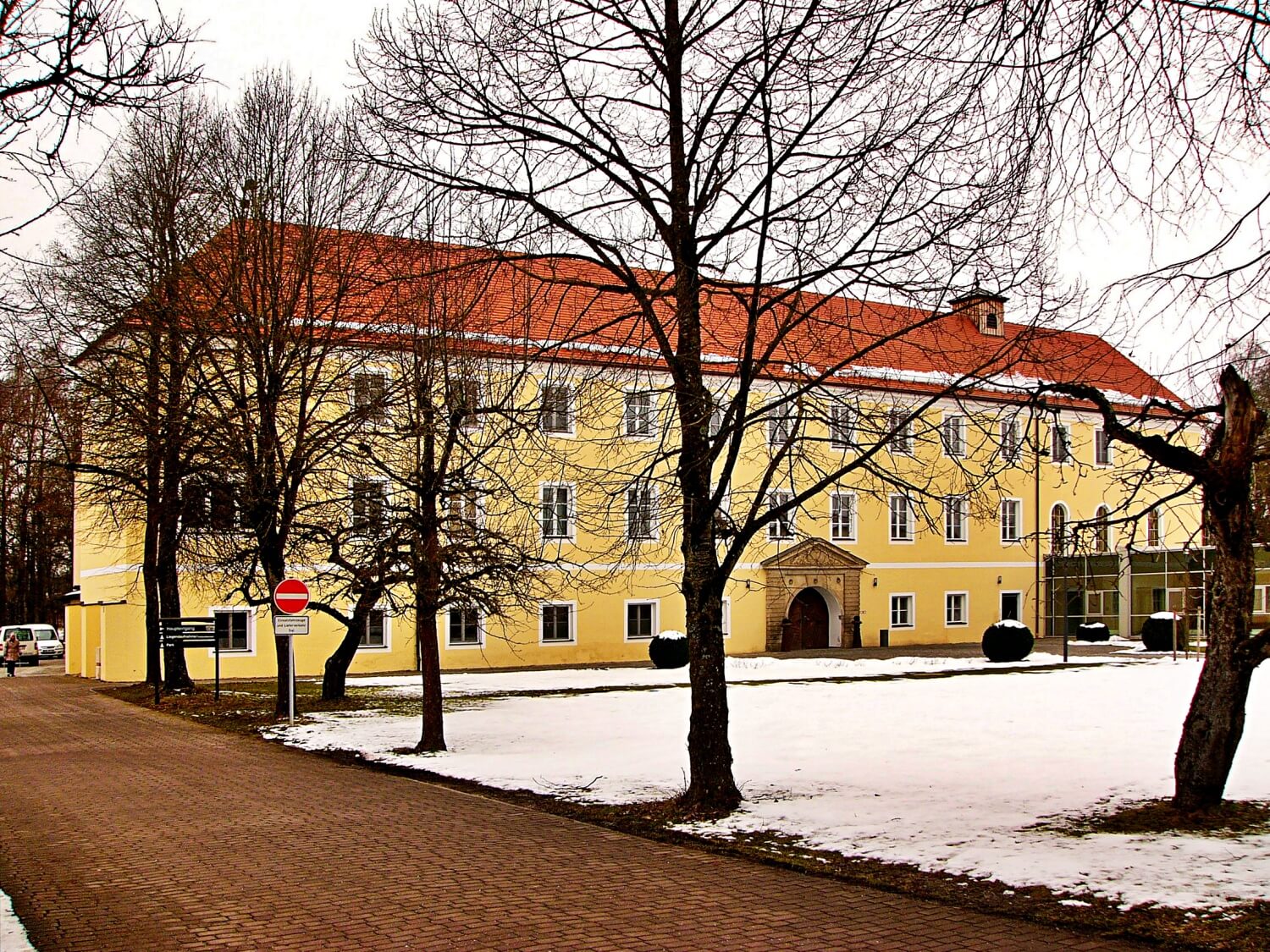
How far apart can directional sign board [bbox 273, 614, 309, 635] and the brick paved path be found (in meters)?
6.57

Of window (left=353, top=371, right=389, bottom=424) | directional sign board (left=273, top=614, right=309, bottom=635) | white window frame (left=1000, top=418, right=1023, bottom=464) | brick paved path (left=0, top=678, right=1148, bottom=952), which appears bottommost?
brick paved path (left=0, top=678, right=1148, bottom=952)

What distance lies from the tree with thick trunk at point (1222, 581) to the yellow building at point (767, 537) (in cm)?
82

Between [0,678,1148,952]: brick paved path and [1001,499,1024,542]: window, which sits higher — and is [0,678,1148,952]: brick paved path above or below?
below

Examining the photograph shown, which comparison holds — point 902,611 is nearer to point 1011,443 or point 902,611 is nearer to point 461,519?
point 461,519

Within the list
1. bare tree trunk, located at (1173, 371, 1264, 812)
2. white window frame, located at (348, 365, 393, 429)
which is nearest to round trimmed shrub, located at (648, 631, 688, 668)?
white window frame, located at (348, 365, 393, 429)

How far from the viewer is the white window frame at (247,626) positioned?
36.1 meters

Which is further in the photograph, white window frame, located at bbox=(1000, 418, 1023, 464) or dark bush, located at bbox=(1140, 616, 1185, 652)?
dark bush, located at bbox=(1140, 616, 1185, 652)

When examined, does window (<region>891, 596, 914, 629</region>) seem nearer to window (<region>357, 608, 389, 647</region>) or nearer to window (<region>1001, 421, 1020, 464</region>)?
window (<region>357, 608, 389, 647</region>)

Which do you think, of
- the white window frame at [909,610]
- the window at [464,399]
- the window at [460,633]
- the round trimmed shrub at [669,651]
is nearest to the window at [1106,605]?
the white window frame at [909,610]

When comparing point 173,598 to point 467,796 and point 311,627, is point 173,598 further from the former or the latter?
point 467,796

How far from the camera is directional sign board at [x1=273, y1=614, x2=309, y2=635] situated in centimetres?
2111

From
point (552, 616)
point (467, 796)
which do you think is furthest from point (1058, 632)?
point (467, 796)

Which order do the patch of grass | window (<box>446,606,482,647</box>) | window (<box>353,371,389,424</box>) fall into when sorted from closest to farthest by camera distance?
the patch of grass < window (<box>353,371,389,424</box>) < window (<box>446,606,482,647</box>)

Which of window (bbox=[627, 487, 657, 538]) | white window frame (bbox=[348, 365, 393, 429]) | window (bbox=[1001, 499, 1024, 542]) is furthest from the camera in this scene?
window (bbox=[1001, 499, 1024, 542])
